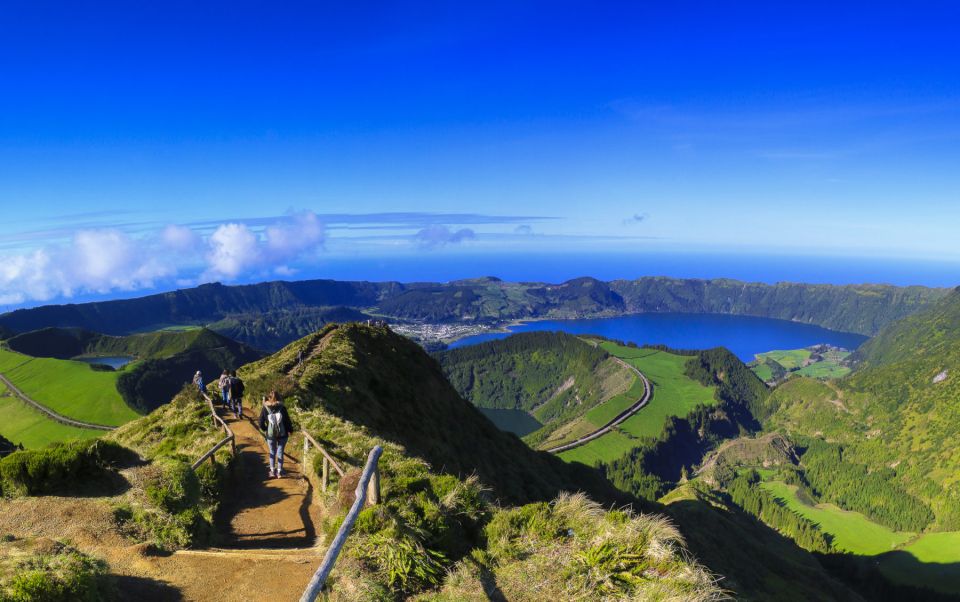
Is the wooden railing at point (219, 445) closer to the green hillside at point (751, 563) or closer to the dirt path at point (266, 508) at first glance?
the dirt path at point (266, 508)

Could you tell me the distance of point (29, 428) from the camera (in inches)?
4931

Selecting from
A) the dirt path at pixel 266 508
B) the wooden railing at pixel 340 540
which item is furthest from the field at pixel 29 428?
the wooden railing at pixel 340 540

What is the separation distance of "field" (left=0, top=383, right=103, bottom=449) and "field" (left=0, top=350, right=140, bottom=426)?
494cm

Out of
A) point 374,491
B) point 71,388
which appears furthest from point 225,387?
point 71,388

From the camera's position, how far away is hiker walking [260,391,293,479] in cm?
1781

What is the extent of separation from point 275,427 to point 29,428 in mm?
162494

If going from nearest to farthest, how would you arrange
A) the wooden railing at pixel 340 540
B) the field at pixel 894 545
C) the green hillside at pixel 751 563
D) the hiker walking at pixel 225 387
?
the wooden railing at pixel 340 540, the hiker walking at pixel 225 387, the green hillside at pixel 751 563, the field at pixel 894 545

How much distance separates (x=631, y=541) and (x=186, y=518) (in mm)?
12685

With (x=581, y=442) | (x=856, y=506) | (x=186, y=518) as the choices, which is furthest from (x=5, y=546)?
(x=856, y=506)

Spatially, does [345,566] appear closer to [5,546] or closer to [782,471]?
[5,546]

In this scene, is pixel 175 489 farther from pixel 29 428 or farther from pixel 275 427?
pixel 29 428

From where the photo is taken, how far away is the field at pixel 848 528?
469ft

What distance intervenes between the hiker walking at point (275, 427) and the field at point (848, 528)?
7228 inches

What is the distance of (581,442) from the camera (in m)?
181
